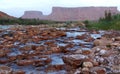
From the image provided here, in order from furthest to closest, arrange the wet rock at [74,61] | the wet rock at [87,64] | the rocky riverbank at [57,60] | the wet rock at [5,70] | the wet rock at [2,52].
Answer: the wet rock at [2,52]
the wet rock at [74,61]
the wet rock at [87,64]
the rocky riverbank at [57,60]
the wet rock at [5,70]

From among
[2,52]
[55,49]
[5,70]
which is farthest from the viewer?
[55,49]

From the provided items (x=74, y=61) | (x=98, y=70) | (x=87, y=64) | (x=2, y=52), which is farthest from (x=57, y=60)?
(x=2, y=52)

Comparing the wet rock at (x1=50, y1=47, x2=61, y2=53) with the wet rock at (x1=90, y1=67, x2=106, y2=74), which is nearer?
the wet rock at (x1=90, y1=67, x2=106, y2=74)

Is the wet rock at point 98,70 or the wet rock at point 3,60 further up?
the wet rock at point 3,60

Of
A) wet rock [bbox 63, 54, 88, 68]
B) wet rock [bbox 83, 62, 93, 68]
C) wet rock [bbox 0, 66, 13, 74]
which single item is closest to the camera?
wet rock [bbox 0, 66, 13, 74]

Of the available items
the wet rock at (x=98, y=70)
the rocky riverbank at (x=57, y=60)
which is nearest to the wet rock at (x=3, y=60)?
the rocky riverbank at (x=57, y=60)

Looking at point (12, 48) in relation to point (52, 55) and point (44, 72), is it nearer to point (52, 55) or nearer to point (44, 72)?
point (52, 55)

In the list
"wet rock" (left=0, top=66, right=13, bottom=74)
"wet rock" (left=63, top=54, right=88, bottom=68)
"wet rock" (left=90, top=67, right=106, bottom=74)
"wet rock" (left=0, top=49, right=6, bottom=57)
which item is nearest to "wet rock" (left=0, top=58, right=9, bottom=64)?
"wet rock" (left=0, top=49, right=6, bottom=57)

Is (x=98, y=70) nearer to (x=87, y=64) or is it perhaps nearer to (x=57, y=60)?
(x=87, y=64)

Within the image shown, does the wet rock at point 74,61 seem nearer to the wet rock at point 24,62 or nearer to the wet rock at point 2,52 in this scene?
the wet rock at point 24,62

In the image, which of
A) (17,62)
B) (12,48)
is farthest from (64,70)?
(12,48)

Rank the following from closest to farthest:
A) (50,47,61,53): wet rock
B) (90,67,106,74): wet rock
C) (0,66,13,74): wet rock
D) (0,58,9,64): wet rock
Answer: (0,66,13,74): wet rock → (90,67,106,74): wet rock → (0,58,9,64): wet rock → (50,47,61,53): wet rock

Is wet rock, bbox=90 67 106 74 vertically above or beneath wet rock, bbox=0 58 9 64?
beneath

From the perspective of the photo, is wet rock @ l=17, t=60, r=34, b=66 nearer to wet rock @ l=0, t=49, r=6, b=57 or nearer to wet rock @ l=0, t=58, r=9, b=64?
wet rock @ l=0, t=58, r=9, b=64
